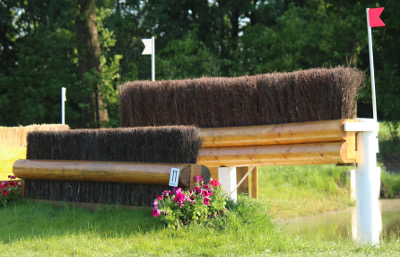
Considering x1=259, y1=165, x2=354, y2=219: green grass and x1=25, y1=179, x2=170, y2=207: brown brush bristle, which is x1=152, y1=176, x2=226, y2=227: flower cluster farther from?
x1=259, y1=165, x2=354, y2=219: green grass

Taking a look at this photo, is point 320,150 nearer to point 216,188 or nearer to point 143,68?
point 216,188

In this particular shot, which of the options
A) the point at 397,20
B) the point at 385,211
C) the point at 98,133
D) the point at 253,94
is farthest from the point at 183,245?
the point at 397,20

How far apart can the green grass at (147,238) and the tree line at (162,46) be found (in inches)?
498

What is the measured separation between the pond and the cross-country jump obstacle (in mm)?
1222

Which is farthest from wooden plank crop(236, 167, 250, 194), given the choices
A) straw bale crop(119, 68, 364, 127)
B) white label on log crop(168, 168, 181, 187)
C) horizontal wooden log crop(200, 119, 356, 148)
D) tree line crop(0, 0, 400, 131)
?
tree line crop(0, 0, 400, 131)

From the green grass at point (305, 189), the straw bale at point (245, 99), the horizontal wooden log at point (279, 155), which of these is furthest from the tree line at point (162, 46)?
the horizontal wooden log at point (279, 155)

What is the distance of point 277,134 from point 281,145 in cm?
27

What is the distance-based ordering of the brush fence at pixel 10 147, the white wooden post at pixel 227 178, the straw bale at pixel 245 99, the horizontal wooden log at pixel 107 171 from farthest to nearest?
the brush fence at pixel 10 147 → the white wooden post at pixel 227 178 → the straw bale at pixel 245 99 → the horizontal wooden log at pixel 107 171

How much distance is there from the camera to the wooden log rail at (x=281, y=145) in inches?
307

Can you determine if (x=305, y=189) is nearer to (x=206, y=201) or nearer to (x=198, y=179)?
(x=198, y=179)

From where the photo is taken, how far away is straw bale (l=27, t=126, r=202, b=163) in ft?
23.7

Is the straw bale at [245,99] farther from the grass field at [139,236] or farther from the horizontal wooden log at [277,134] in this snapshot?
the grass field at [139,236]

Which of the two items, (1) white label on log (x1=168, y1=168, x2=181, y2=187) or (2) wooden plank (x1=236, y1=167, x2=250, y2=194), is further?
(2) wooden plank (x1=236, y1=167, x2=250, y2=194)

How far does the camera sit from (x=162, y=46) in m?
25.4
